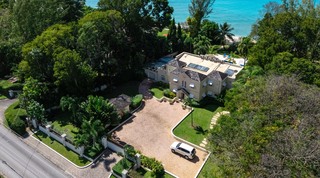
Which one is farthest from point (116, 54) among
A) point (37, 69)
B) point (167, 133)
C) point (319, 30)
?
point (319, 30)

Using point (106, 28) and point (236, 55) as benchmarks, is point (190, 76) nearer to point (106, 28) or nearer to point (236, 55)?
point (106, 28)

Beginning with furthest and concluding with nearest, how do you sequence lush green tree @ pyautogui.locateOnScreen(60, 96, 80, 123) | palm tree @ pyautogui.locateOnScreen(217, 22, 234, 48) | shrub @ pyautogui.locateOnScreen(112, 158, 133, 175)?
palm tree @ pyautogui.locateOnScreen(217, 22, 234, 48), lush green tree @ pyautogui.locateOnScreen(60, 96, 80, 123), shrub @ pyautogui.locateOnScreen(112, 158, 133, 175)

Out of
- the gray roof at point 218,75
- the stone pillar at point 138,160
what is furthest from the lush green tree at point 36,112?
the gray roof at point 218,75

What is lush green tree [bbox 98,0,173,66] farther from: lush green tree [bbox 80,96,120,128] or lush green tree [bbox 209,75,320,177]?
lush green tree [bbox 209,75,320,177]

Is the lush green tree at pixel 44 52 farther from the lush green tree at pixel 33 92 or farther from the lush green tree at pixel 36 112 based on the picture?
the lush green tree at pixel 36 112

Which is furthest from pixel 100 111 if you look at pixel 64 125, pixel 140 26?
pixel 140 26

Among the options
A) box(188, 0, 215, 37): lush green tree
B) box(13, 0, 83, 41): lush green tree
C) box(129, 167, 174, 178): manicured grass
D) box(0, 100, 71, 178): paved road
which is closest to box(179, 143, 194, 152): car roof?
box(129, 167, 174, 178): manicured grass
